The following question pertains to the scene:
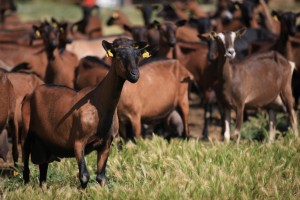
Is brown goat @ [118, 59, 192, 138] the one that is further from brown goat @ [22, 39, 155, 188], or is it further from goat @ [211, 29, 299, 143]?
brown goat @ [22, 39, 155, 188]

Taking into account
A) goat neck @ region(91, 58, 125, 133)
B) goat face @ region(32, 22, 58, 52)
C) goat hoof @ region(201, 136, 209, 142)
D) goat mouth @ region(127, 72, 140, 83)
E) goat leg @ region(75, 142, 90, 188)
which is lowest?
goat hoof @ region(201, 136, 209, 142)

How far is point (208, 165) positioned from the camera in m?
10.5

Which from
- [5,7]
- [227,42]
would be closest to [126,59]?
[227,42]

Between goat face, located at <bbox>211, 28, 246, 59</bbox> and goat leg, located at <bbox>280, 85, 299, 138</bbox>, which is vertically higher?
goat face, located at <bbox>211, 28, 246, 59</bbox>

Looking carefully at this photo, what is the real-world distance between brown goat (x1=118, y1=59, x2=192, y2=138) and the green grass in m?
0.86

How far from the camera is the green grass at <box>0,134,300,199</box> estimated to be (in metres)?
9.25

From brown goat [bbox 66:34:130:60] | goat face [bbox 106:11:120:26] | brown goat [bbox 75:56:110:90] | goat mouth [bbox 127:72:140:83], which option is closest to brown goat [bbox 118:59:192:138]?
brown goat [bbox 75:56:110:90]

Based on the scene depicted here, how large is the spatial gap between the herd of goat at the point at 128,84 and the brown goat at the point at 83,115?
0.04ft

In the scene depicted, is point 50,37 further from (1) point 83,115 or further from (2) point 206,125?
(1) point 83,115

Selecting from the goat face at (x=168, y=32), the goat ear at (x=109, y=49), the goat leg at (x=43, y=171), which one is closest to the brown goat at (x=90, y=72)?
the goat face at (x=168, y=32)

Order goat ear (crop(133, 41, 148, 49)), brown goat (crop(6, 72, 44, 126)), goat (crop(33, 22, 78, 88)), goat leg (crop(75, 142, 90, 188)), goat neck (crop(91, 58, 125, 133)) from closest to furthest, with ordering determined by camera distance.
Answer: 1. goat leg (crop(75, 142, 90, 188))
2. goat neck (crop(91, 58, 125, 133))
3. goat ear (crop(133, 41, 148, 49))
4. brown goat (crop(6, 72, 44, 126))
5. goat (crop(33, 22, 78, 88))

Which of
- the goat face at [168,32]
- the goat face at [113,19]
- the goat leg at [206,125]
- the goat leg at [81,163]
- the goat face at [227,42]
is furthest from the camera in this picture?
the goat face at [113,19]

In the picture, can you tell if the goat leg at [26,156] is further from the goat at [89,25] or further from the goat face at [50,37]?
the goat at [89,25]

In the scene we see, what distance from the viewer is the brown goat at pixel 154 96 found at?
1285 centimetres
